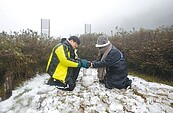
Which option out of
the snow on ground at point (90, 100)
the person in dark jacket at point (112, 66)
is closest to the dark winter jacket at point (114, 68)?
the person in dark jacket at point (112, 66)

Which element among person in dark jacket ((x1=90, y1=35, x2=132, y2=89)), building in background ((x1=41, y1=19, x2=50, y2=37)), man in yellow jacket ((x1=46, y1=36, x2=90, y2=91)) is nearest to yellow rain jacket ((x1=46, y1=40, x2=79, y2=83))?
man in yellow jacket ((x1=46, y1=36, x2=90, y2=91))

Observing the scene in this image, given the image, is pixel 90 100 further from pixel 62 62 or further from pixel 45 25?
pixel 45 25

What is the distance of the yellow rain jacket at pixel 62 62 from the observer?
4.82 metres

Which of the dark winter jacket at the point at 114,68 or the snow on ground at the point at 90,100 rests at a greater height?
the dark winter jacket at the point at 114,68

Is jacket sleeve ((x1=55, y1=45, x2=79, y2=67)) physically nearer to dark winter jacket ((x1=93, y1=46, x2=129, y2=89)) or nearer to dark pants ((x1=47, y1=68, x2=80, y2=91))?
dark pants ((x1=47, y1=68, x2=80, y2=91))

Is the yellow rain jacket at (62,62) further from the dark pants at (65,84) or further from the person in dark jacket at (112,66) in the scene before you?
the person in dark jacket at (112,66)

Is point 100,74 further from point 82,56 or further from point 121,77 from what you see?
point 82,56

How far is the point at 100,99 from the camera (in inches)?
180

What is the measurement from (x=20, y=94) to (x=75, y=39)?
2024mm

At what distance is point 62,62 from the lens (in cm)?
484

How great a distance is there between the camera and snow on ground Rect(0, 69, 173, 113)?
13.7 feet

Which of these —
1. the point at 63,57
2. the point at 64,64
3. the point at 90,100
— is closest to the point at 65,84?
the point at 64,64

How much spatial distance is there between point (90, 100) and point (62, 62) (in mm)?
1102

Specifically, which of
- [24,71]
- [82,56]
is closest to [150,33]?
[82,56]
